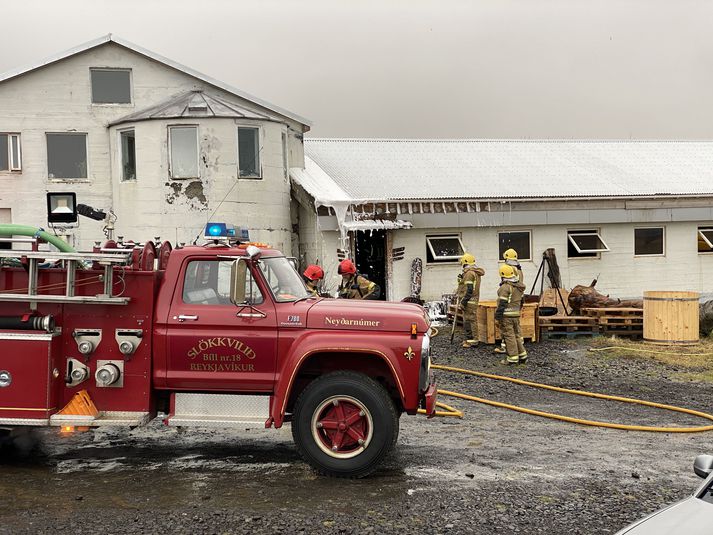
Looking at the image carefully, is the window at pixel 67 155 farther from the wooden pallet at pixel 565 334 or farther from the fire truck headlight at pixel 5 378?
the fire truck headlight at pixel 5 378

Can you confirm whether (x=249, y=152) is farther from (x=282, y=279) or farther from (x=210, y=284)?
(x=210, y=284)

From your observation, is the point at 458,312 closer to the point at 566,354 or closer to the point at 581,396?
the point at 566,354

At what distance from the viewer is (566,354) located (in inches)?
561

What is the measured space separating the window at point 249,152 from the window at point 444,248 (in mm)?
5130

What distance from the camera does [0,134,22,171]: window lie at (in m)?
18.2

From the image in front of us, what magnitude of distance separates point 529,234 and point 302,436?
49.7 feet

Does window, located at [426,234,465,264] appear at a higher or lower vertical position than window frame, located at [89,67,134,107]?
lower

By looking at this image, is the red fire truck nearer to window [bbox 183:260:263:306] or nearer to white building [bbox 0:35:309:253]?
window [bbox 183:260:263:306]

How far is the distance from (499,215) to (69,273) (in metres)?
14.8

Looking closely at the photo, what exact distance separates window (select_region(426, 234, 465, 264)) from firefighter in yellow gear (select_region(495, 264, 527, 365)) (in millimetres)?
6138

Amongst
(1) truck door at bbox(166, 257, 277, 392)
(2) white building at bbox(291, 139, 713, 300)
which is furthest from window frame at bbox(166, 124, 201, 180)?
(1) truck door at bbox(166, 257, 277, 392)

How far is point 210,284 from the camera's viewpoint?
7.07 m

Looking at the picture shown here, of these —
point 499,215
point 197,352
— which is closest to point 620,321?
point 499,215

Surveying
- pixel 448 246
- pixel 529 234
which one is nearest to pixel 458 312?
pixel 448 246
